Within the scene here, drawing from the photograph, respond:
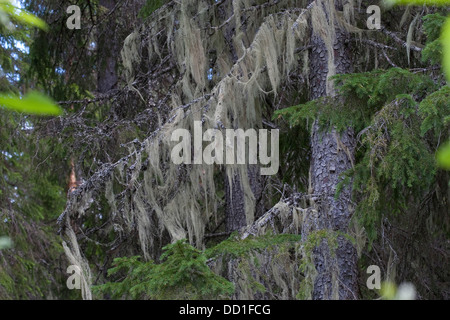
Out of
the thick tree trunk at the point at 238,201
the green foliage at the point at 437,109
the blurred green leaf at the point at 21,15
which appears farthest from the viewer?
the thick tree trunk at the point at 238,201

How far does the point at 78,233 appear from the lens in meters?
7.15

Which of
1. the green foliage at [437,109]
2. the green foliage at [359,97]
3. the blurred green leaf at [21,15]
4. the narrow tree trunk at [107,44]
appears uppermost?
Result: the narrow tree trunk at [107,44]

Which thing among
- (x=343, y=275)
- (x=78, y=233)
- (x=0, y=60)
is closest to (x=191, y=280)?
(x=343, y=275)

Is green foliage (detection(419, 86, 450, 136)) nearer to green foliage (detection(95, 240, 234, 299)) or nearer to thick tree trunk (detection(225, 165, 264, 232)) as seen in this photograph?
green foliage (detection(95, 240, 234, 299))

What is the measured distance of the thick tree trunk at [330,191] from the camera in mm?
4328

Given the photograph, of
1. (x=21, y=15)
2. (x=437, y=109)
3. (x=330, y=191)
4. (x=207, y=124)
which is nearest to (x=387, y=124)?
(x=437, y=109)

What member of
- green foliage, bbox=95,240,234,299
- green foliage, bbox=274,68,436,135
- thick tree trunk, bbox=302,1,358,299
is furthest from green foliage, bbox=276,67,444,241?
green foliage, bbox=95,240,234,299

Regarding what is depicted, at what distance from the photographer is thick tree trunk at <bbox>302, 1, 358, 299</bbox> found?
433cm

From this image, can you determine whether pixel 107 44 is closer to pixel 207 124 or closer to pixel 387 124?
pixel 207 124

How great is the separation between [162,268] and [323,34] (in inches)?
93.1

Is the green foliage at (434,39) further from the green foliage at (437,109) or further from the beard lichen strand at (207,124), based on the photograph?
the beard lichen strand at (207,124)

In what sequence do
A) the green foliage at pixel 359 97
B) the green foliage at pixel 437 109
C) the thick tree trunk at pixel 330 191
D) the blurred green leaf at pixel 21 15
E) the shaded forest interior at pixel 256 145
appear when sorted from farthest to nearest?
1. the thick tree trunk at pixel 330 191
2. the green foliage at pixel 359 97
3. the shaded forest interior at pixel 256 145
4. the green foliage at pixel 437 109
5. the blurred green leaf at pixel 21 15

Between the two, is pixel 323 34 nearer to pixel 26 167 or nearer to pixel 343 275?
pixel 343 275

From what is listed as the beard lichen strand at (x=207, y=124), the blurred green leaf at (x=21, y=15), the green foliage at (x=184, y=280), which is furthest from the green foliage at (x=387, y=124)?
the blurred green leaf at (x=21, y=15)
